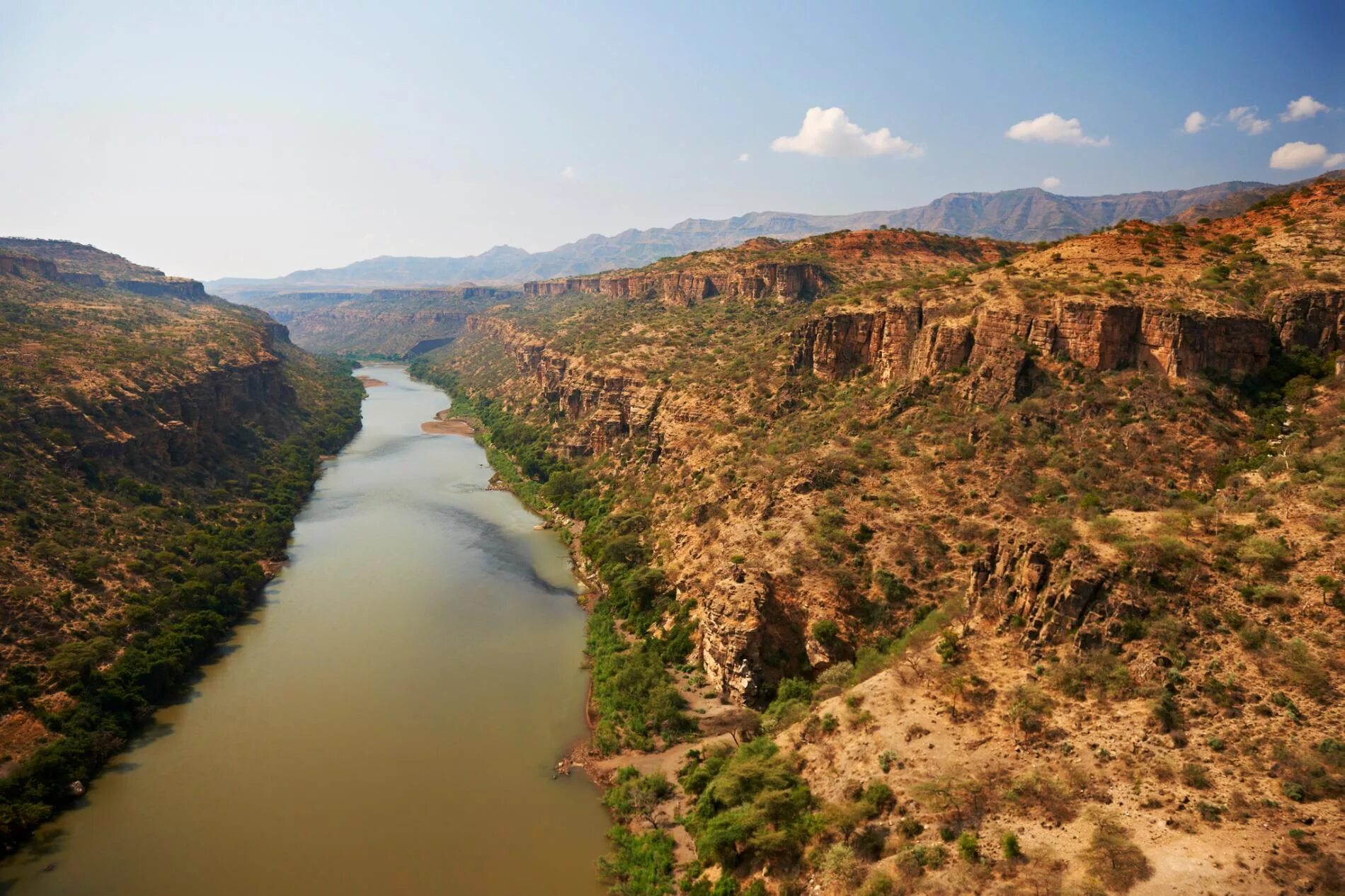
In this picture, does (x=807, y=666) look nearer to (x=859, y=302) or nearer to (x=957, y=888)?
(x=957, y=888)

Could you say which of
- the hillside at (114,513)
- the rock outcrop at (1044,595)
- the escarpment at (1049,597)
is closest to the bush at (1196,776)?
the escarpment at (1049,597)

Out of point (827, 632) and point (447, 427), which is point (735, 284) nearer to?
point (447, 427)

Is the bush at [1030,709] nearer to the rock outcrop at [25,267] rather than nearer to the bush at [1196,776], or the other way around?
the bush at [1196,776]

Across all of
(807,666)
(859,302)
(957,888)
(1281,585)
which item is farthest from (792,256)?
(957,888)

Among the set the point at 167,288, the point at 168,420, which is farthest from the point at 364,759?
the point at 167,288

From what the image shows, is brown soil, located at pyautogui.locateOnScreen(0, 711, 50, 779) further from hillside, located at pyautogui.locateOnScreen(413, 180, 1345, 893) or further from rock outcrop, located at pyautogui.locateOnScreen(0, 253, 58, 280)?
rock outcrop, located at pyautogui.locateOnScreen(0, 253, 58, 280)

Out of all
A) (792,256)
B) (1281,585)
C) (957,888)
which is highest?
(792,256)

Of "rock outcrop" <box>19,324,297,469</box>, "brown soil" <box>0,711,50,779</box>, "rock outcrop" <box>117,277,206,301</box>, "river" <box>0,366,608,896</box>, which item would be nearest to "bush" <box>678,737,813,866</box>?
"river" <box>0,366,608,896</box>
